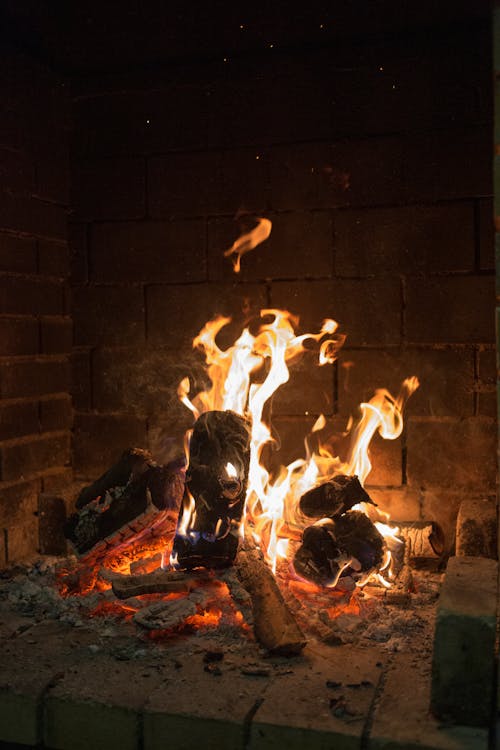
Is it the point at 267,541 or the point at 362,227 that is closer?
the point at 267,541

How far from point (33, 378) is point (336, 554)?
2103mm

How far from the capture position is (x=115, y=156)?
4.87 m

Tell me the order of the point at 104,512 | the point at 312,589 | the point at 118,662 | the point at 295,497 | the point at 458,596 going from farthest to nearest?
the point at 295,497
the point at 104,512
the point at 312,589
the point at 118,662
the point at 458,596

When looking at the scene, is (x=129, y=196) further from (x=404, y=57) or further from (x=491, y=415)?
(x=491, y=415)

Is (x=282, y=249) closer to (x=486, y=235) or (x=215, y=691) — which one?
(x=486, y=235)

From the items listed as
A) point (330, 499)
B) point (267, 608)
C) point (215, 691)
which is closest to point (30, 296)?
point (330, 499)

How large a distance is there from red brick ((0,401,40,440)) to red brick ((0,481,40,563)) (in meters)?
0.29

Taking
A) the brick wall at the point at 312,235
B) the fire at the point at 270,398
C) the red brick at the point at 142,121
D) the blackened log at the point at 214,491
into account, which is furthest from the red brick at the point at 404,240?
the blackened log at the point at 214,491

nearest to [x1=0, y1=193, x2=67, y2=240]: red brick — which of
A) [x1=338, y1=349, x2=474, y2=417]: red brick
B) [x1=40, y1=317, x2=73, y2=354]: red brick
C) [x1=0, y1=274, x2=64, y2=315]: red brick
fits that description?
[x1=0, y1=274, x2=64, y2=315]: red brick

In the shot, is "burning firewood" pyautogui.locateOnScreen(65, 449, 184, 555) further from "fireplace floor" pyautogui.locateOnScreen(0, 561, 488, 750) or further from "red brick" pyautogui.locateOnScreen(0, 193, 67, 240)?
"red brick" pyautogui.locateOnScreen(0, 193, 67, 240)

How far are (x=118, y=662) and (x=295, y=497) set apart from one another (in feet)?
5.01

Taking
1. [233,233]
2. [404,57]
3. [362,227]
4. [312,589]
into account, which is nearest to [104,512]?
[312,589]

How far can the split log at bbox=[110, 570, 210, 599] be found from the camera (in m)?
3.55

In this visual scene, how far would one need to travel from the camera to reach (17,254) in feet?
14.9
